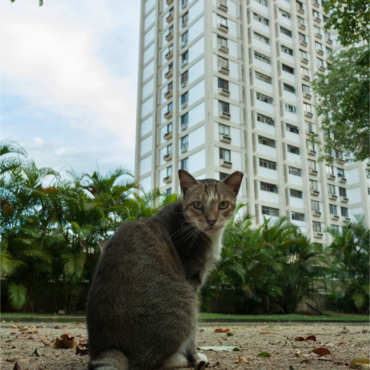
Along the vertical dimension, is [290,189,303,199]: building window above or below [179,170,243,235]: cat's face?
above

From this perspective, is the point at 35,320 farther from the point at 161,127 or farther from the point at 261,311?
the point at 161,127

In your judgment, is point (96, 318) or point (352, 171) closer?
point (96, 318)

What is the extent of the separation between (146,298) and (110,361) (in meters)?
0.49

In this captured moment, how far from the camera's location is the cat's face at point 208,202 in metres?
3.79

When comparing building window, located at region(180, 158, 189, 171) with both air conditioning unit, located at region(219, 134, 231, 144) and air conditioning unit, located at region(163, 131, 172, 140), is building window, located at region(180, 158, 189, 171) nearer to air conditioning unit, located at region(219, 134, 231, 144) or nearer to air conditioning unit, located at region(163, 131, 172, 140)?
air conditioning unit, located at region(163, 131, 172, 140)

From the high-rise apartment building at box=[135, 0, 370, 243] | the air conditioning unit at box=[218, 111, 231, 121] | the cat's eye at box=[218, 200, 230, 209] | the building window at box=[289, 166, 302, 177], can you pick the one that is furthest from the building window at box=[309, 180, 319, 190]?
the cat's eye at box=[218, 200, 230, 209]

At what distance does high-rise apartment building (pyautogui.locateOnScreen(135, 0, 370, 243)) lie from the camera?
1652 inches

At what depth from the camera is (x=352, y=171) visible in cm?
5331

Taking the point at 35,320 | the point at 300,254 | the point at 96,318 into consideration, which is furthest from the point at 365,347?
the point at 300,254

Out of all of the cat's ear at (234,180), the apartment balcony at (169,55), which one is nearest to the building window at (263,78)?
the apartment balcony at (169,55)

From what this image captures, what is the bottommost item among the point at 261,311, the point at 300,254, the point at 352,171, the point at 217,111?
the point at 261,311

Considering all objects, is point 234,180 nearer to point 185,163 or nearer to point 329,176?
point 185,163

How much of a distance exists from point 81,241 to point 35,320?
536 centimetres

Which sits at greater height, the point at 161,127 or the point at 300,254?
the point at 161,127
